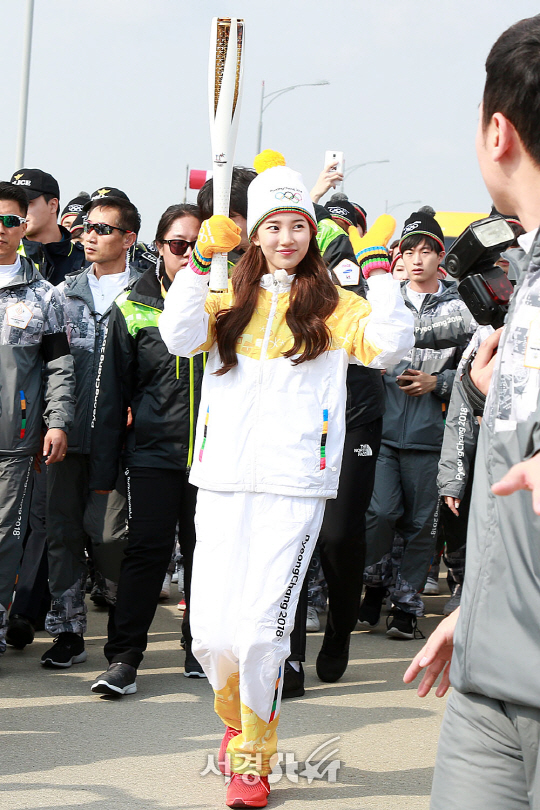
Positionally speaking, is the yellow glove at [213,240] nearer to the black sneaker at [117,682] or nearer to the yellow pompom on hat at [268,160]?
the yellow pompom on hat at [268,160]

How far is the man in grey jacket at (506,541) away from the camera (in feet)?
5.28

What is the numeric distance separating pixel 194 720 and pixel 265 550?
133 cm

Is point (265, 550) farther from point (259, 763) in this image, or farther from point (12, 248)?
point (12, 248)

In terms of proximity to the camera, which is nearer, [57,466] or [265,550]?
[265,550]

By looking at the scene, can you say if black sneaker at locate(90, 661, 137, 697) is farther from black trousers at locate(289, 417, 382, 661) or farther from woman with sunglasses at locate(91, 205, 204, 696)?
black trousers at locate(289, 417, 382, 661)

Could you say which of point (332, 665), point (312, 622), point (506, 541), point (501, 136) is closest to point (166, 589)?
point (312, 622)

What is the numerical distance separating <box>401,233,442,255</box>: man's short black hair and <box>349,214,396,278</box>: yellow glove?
121cm

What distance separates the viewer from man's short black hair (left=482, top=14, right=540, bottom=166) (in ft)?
5.38

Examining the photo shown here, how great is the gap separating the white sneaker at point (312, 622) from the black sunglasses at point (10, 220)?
2.97 meters

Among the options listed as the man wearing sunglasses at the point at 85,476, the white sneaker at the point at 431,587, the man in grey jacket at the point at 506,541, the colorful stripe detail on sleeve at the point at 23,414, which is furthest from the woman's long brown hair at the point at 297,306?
the white sneaker at the point at 431,587

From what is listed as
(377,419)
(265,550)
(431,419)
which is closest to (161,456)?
(377,419)

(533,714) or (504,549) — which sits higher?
(504,549)

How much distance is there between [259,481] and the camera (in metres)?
3.57

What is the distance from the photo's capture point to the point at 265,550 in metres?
3.50
